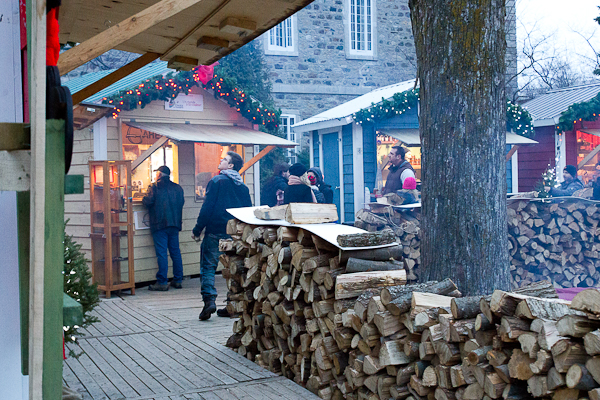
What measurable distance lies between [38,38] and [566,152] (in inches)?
599

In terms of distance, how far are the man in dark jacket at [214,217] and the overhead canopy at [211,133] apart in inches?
68.9

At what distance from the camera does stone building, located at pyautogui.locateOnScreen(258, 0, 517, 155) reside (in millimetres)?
19062

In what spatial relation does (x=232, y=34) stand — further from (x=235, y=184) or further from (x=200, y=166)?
(x=200, y=166)

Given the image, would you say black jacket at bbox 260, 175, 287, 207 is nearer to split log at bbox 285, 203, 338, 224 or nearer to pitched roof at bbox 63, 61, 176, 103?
pitched roof at bbox 63, 61, 176, 103

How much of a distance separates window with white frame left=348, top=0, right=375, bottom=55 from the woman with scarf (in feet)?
43.8

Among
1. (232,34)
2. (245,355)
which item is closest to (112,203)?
(245,355)

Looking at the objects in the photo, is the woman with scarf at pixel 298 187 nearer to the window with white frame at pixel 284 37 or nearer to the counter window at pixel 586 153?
the counter window at pixel 586 153

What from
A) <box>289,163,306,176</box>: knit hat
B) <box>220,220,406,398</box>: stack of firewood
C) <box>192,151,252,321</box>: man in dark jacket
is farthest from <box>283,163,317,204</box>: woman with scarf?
<box>220,220,406,398</box>: stack of firewood

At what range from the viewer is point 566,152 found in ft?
48.5

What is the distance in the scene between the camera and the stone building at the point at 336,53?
19.1 metres

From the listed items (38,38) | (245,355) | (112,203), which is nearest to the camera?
(38,38)

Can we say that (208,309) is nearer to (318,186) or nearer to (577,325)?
(318,186)

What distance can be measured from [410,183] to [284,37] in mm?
12206

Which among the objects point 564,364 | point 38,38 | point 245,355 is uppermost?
point 38,38
